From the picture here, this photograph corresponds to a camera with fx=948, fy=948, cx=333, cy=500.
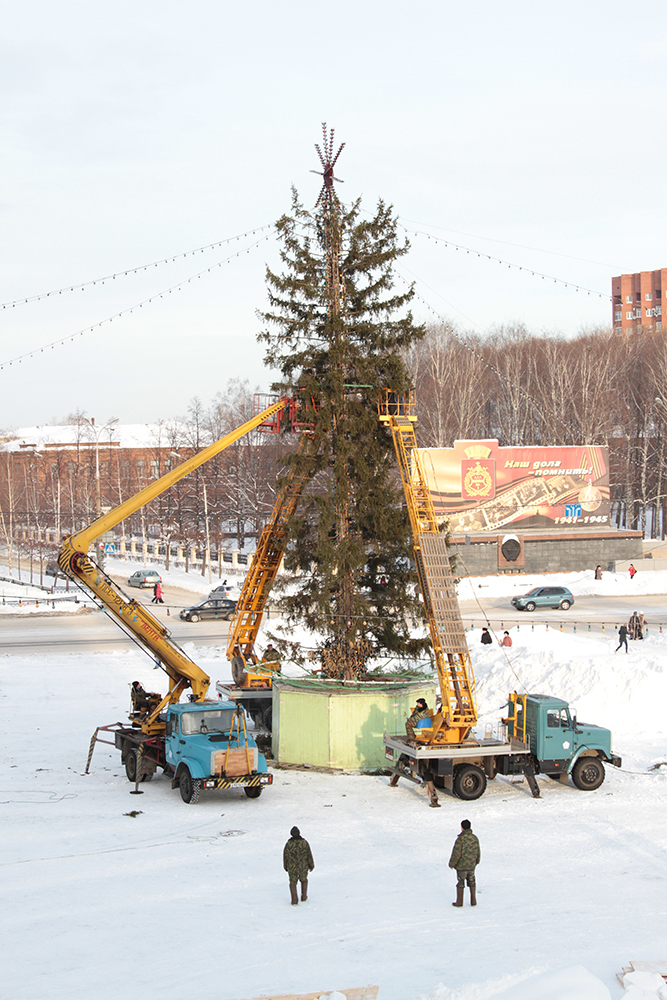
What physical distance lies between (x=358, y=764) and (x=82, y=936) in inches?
412

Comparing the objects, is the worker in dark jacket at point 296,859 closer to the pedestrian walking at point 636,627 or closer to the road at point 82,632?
the pedestrian walking at point 636,627

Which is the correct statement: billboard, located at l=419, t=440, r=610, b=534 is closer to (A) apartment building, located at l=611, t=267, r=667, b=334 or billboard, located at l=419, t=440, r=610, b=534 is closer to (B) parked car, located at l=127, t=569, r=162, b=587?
(B) parked car, located at l=127, t=569, r=162, b=587

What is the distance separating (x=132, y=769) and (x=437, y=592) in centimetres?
768

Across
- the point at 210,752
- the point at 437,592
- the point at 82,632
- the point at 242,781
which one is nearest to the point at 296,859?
the point at 242,781

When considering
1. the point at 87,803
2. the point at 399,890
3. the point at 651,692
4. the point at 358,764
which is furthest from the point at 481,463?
the point at 399,890

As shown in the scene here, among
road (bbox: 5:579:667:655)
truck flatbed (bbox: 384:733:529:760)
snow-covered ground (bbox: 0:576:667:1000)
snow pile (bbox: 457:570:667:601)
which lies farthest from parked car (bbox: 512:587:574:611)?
truck flatbed (bbox: 384:733:529:760)

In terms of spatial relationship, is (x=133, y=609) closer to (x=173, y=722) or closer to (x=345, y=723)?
(x=173, y=722)

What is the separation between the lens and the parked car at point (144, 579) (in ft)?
195

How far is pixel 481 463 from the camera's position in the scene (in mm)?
58750

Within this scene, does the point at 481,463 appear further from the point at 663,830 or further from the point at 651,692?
the point at 663,830

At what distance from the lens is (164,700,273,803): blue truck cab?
18.6 meters

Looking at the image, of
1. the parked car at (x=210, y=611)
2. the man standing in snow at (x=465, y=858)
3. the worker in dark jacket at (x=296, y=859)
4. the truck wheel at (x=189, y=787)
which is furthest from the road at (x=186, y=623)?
the worker in dark jacket at (x=296, y=859)

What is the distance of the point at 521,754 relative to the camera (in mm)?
19234

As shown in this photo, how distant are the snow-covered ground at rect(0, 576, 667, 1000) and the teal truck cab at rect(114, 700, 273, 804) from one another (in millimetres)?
488
